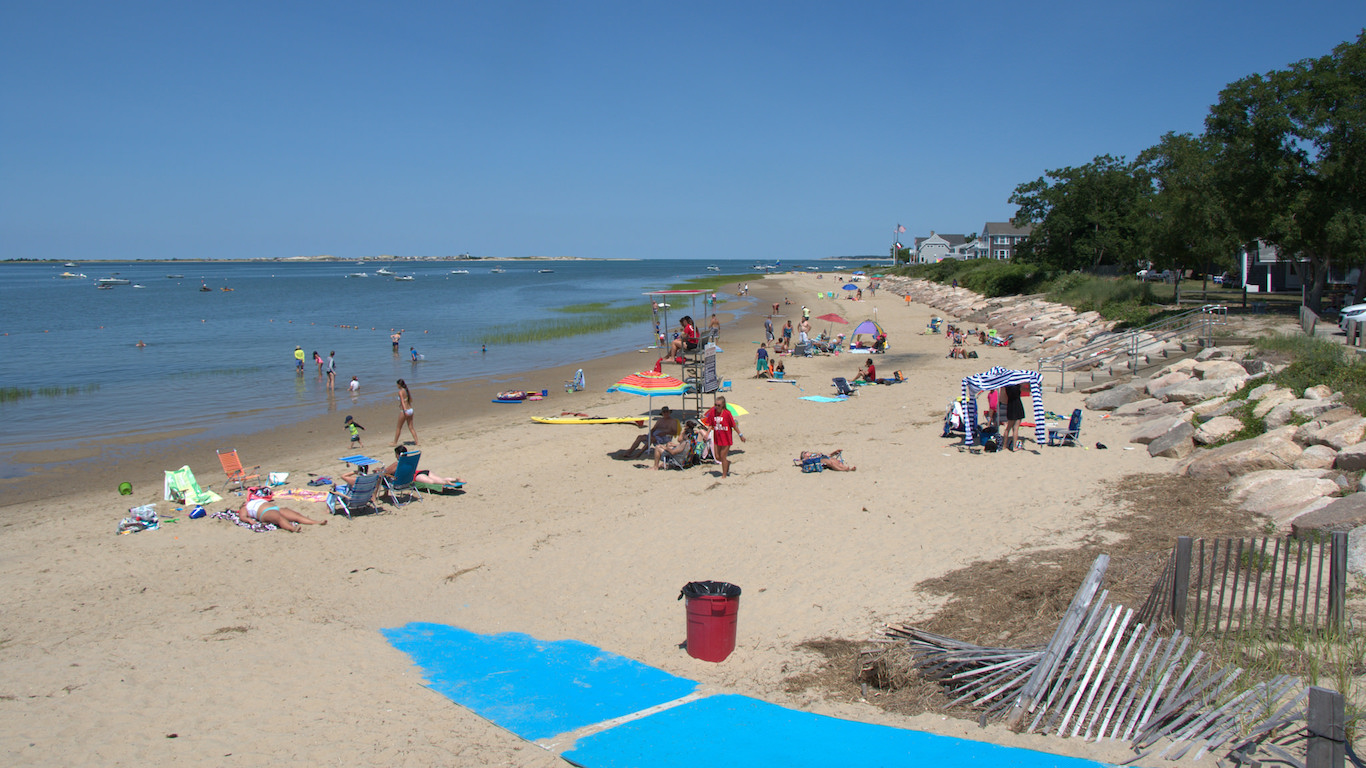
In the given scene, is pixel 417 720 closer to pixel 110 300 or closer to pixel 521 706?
pixel 521 706

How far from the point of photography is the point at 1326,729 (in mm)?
3939

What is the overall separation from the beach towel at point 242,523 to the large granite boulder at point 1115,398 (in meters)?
16.0

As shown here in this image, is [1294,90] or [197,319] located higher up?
[1294,90]

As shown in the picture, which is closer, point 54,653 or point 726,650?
point 726,650

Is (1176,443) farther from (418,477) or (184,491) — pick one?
(184,491)

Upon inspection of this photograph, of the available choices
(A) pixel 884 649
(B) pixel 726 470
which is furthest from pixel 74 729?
(B) pixel 726 470

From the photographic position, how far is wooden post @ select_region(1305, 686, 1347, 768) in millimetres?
3906

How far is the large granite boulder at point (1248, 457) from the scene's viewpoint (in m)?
10.5

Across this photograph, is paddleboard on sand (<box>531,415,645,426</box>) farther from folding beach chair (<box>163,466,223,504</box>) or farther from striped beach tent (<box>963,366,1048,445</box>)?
folding beach chair (<box>163,466,223,504</box>)

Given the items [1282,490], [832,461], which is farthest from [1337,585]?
[832,461]

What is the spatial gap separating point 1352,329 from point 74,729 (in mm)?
23471

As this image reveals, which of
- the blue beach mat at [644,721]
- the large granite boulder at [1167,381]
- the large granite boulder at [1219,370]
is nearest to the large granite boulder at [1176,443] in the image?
the large granite boulder at [1219,370]

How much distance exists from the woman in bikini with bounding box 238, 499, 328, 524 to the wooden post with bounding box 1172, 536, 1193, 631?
10.3 m

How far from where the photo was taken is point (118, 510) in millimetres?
12648
